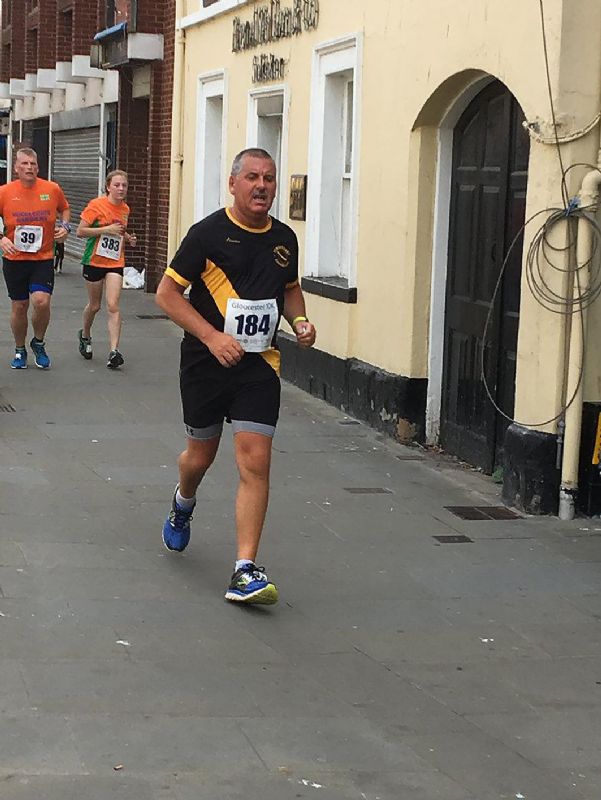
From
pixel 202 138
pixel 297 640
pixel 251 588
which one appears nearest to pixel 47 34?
pixel 202 138

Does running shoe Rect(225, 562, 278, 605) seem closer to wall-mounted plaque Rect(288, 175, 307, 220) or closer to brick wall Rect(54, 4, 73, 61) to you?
wall-mounted plaque Rect(288, 175, 307, 220)

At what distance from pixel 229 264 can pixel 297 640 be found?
5.57ft

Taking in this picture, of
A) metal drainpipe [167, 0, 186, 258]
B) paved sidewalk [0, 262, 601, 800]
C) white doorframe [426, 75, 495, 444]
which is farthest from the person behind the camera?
metal drainpipe [167, 0, 186, 258]

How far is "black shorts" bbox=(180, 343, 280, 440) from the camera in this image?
6.74m

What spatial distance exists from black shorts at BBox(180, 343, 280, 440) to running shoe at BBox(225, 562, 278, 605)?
24.9 inches

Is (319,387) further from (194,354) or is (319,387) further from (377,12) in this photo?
(194,354)

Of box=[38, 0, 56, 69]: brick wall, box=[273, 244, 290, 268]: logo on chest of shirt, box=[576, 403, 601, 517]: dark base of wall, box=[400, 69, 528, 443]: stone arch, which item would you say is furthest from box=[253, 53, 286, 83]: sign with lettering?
box=[38, 0, 56, 69]: brick wall

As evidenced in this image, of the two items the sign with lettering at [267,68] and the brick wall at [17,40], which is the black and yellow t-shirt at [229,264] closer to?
the sign with lettering at [267,68]

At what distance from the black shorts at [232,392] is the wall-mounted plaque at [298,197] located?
6.52m

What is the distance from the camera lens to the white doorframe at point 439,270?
10.4 meters

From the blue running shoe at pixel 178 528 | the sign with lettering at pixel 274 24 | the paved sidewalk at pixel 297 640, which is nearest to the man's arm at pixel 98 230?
the sign with lettering at pixel 274 24

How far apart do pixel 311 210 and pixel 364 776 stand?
8798mm

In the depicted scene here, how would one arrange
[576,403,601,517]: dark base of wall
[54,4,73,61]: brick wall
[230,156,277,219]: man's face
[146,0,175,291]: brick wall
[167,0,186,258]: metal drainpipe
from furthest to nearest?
[54,4,73,61]: brick wall, [146,0,175,291]: brick wall, [167,0,186,258]: metal drainpipe, [576,403,601,517]: dark base of wall, [230,156,277,219]: man's face

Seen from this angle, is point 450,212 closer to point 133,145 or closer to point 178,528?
point 178,528
